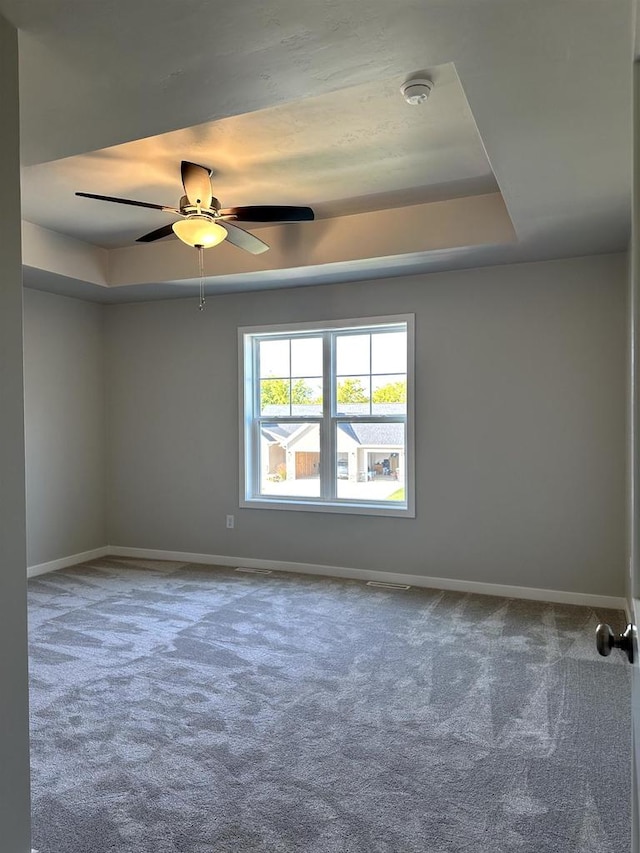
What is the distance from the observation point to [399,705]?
285 cm

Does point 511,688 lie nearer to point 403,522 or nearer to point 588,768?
point 588,768

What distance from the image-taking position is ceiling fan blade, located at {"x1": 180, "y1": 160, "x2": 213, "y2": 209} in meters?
3.20

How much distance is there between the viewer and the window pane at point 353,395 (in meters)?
5.18

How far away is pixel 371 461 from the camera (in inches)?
204

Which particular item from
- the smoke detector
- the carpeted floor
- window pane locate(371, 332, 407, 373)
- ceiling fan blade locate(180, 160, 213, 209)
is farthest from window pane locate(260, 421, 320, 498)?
the smoke detector

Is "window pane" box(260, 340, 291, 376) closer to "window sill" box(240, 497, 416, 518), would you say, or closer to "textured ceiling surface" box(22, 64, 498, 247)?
"window sill" box(240, 497, 416, 518)

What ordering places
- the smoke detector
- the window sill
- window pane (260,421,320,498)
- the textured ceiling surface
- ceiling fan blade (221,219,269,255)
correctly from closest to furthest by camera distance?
the smoke detector → the textured ceiling surface → ceiling fan blade (221,219,269,255) → the window sill → window pane (260,421,320,498)

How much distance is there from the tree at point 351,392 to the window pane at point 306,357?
246 mm

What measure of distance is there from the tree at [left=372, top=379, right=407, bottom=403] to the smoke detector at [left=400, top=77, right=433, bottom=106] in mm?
2713

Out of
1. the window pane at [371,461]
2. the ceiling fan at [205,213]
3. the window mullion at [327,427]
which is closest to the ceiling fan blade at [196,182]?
the ceiling fan at [205,213]

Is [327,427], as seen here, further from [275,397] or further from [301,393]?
[275,397]

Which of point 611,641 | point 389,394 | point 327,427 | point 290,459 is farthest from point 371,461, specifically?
point 611,641

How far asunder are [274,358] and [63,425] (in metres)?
2.07

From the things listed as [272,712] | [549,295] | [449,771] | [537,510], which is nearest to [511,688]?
[449,771]
